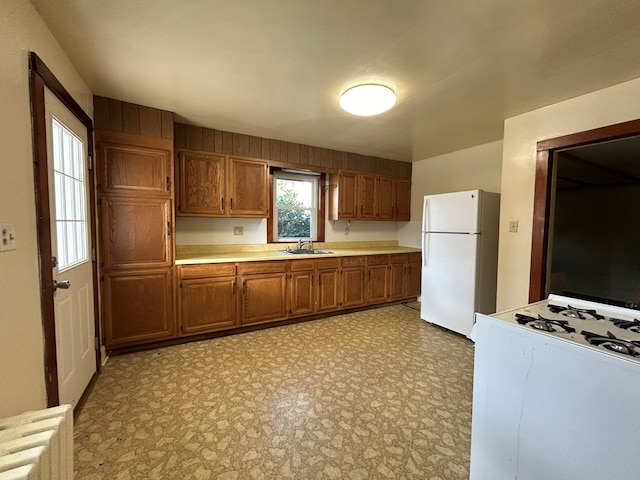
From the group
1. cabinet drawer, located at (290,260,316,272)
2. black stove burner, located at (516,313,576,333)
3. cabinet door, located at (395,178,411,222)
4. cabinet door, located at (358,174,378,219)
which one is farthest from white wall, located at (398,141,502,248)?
black stove burner, located at (516,313,576,333)

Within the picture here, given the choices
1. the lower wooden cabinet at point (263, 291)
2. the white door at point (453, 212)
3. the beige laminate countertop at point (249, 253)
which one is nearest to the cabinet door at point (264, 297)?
the lower wooden cabinet at point (263, 291)

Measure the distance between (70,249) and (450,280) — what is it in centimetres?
353

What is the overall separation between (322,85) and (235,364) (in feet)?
8.12

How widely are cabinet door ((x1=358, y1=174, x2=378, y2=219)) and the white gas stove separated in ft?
9.76

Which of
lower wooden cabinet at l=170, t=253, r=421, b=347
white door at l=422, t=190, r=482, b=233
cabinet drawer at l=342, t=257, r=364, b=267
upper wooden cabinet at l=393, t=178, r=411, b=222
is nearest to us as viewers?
lower wooden cabinet at l=170, t=253, r=421, b=347

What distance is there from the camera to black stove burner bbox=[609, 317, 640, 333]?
1141 millimetres

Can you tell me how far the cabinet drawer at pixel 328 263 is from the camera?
3.60 m

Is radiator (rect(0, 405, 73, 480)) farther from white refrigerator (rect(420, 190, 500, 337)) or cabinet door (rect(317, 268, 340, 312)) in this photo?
white refrigerator (rect(420, 190, 500, 337))

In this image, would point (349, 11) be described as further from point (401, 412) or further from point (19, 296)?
point (401, 412)

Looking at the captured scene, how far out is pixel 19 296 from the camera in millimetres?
1220

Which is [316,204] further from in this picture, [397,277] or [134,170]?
[134,170]

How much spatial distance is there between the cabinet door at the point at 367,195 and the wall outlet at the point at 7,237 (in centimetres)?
357

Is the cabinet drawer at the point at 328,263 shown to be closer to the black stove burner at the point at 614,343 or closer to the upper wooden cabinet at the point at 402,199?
the upper wooden cabinet at the point at 402,199

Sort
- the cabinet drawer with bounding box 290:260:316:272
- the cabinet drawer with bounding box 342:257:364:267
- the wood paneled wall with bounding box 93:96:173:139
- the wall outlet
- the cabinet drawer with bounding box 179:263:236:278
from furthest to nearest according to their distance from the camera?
the cabinet drawer with bounding box 342:257:364:267 < the cabinet drawer with bounding box 290:260:316:272 < the cabinet drawer with bounding box 179:263:236:278 < the wood paneled wall with bounding box 93:96:173:139 < the wall outlet
